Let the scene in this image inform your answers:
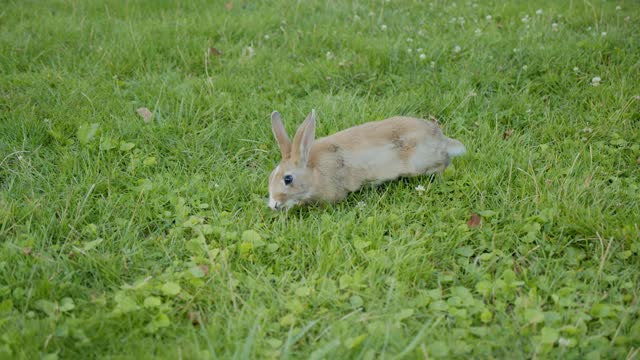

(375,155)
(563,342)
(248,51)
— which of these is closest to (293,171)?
(375,155)

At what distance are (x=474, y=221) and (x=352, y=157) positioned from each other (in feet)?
3.22

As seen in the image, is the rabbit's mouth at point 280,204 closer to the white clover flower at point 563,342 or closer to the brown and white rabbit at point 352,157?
the brown and white rabbit at point 352,157

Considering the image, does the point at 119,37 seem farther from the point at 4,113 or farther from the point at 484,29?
the point at 484,29

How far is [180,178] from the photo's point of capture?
4.22 m

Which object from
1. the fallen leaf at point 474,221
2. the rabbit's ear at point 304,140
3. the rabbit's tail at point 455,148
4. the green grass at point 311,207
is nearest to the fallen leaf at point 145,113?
the green grass at point 311,207

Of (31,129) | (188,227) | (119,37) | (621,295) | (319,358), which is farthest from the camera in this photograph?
(119,37)

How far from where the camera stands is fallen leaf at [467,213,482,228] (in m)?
3.68

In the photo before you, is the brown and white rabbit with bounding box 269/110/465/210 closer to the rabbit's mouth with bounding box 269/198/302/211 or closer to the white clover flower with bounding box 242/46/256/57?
the rabbit's mouth with bounding box 269/198/302/211

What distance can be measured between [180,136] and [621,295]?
3384 millimetres

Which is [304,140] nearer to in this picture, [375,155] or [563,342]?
[375,155]

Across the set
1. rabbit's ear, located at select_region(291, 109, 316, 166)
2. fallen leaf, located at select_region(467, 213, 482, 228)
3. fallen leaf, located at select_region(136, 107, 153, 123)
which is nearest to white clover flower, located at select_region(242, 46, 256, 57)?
fallen leaf, located at select_region(136, 107, 153, 123)

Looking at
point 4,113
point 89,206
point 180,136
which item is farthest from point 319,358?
point 4,113

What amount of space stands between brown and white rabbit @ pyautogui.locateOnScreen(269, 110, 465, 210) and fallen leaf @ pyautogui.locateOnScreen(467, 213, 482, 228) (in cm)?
61

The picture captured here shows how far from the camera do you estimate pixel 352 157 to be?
4.14m
